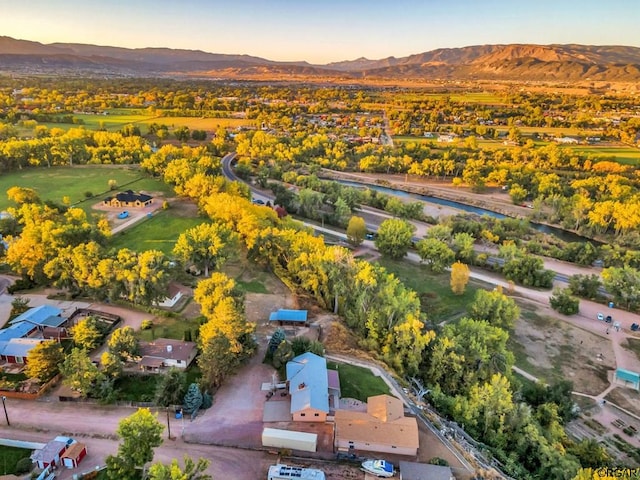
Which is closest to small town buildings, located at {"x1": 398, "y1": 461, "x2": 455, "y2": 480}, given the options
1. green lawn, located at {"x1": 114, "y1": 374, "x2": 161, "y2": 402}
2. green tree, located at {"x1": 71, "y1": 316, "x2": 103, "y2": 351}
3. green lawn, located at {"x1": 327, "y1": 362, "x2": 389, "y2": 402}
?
A: green lawn, located at {"x1": 327, "y1": 362, "x2": 389, "y2": 402}

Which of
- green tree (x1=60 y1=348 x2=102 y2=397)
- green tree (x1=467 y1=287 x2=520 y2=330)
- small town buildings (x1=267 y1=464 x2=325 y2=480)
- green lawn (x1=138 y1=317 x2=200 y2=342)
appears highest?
green tree (x1=60 y1=348 x2=102 y2=397)

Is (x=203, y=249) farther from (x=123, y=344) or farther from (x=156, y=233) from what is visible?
(x=156, y=233)

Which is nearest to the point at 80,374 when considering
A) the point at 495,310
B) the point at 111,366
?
the point at 111,366

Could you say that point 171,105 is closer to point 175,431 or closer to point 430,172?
point 430,172

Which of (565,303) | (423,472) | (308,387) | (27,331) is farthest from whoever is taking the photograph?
(565,303)

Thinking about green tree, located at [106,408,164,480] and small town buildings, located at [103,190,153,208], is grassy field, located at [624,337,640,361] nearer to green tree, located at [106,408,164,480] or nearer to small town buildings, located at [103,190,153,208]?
green tree, located at [106,408,164,480]

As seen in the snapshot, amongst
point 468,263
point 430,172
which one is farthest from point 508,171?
point 468,263

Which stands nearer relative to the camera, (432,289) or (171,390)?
(171,390)
